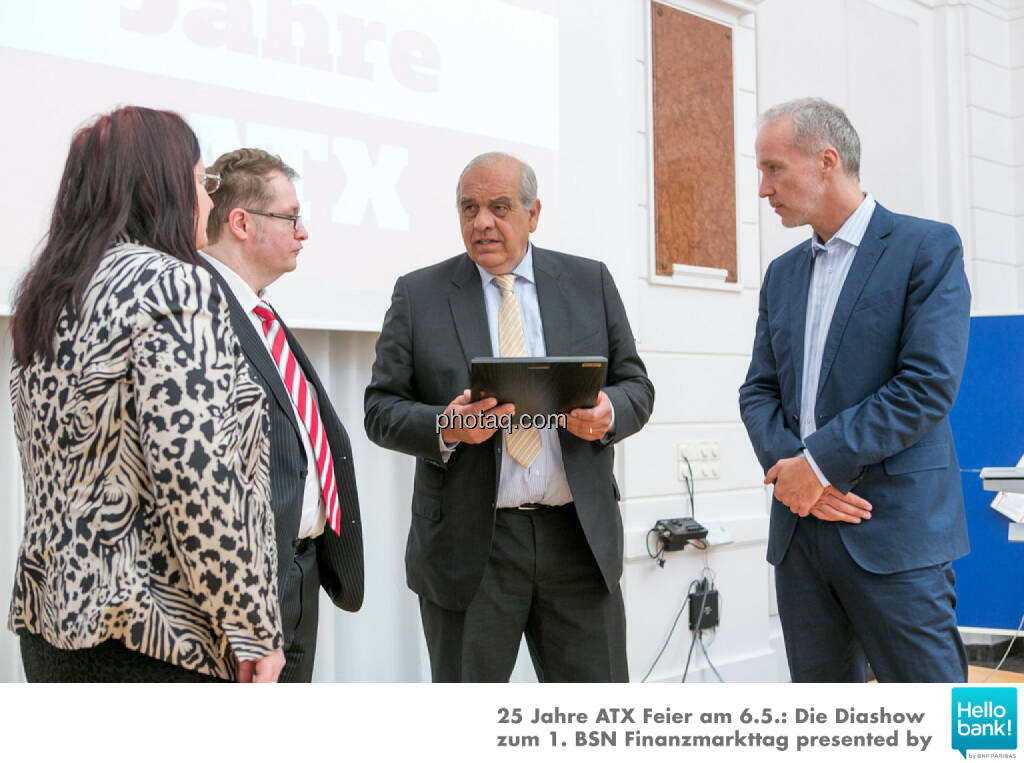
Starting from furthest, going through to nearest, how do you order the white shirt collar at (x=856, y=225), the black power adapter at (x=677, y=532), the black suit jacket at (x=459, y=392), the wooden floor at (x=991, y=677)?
the black power adapter at (x=677, y=532) → the wooden floor at (x=991, y=677) → the black suit jacket at (x=459, y=392) → the white shirt collar at (x=856, y=225)

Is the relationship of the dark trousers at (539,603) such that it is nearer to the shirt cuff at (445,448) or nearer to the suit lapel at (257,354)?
the shirt cuff at (445,448)

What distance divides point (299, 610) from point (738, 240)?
2616 mm

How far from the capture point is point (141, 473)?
3.64ft

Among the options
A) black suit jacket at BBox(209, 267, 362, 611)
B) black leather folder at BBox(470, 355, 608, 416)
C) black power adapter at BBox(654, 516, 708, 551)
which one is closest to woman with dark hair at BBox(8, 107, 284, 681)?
black suit jacket at BBox(209, 267, 362, 611)

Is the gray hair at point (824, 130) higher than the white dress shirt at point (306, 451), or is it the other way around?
the gray hair at point (824, 130)

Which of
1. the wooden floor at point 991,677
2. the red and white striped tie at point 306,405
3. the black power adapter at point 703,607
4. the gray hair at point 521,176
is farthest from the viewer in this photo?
the black power adapter at point 703,607

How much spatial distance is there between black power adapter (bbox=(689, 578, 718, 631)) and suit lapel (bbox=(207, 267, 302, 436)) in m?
2.19

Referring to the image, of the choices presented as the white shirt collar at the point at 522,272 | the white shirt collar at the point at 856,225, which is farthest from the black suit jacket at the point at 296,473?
the white shirt collar at the point at 856,225

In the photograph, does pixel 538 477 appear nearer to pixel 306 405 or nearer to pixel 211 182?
pixel 306 405

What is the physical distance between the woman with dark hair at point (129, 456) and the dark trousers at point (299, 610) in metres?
0.35

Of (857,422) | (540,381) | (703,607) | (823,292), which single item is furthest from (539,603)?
(703,607)

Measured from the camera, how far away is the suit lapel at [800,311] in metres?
1.77

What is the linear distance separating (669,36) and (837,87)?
1198mm
